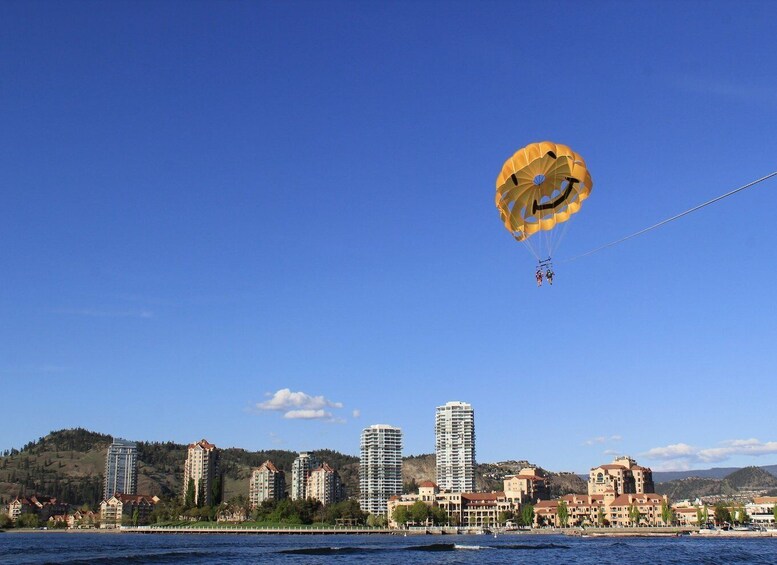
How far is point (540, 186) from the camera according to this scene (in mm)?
32406

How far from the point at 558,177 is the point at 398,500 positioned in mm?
173520

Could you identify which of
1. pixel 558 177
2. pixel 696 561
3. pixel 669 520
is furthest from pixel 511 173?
pixel 669 520

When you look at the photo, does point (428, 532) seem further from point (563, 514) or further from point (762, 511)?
point (762, 511)

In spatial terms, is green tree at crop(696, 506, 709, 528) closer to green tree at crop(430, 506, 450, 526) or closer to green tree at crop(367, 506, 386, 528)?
green tree at crop(430, 506, 450, 526)

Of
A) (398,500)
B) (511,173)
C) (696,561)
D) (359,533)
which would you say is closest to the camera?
(511,173)

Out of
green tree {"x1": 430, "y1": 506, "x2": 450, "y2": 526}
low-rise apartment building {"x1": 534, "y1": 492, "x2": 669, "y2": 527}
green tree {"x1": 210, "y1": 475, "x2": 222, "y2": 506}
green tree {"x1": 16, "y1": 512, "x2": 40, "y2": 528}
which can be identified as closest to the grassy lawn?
green tree {"x1": 210, "y1": 475, "x2": 222, "y2": 506}

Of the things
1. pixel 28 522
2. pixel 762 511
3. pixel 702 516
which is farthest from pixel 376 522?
pixel 28 522

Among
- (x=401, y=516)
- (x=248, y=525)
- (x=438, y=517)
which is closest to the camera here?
(x=401, y=516)

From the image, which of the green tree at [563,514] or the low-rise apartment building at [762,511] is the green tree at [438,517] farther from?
the low-rise apartment building at [762,511]

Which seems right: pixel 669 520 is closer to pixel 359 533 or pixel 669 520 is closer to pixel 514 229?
pixel 359 533

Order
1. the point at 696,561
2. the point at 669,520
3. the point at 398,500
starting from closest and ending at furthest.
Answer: the point at 696,561 < the point at 669,520 < the point at 398,500

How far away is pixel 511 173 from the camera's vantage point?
31.4 meters

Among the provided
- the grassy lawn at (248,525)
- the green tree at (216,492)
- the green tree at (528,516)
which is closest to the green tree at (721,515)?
the green tree at (528,516)

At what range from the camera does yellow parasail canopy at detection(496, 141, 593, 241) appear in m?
30.9
